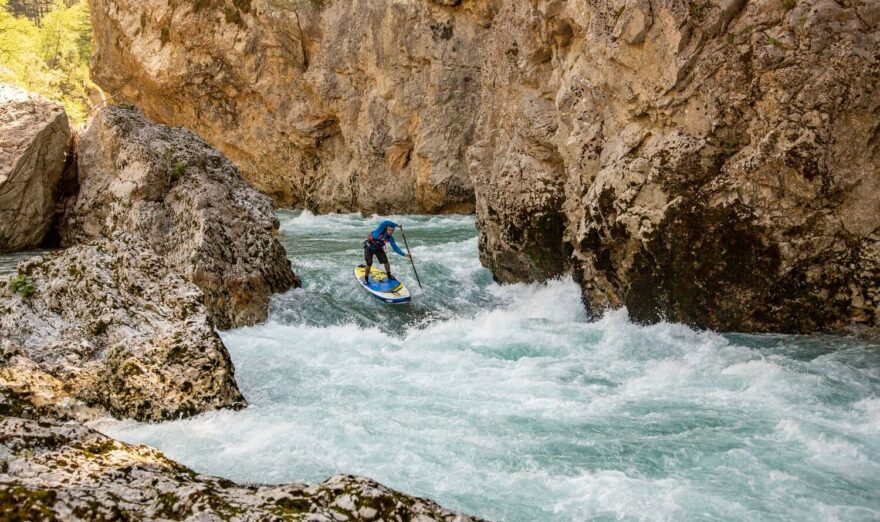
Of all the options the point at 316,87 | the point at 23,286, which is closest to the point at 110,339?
the point at 23,286

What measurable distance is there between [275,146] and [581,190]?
57.7 feet

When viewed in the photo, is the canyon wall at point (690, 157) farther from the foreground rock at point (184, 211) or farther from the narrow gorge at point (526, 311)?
the foreground rock at point (184, 211)

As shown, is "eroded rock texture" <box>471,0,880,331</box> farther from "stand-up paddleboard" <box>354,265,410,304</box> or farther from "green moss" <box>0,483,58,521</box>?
"green moss" <box>0,483,58,521</box>

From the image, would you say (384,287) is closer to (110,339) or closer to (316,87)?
(110,339)

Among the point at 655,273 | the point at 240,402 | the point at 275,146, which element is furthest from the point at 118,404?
the point at 275,146

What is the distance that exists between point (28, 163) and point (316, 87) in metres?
12.5

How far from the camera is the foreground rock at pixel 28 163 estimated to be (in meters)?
13.1

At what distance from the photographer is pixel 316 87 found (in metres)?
24.5

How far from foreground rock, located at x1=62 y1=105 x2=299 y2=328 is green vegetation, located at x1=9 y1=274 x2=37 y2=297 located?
275 cm

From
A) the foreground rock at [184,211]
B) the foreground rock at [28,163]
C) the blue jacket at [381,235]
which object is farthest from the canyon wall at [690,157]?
the foreground rock at [28,163]

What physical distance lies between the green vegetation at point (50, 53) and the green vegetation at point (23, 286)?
12879 mm

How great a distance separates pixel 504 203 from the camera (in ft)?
43.3

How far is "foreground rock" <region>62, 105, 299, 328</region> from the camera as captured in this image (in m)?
11.1

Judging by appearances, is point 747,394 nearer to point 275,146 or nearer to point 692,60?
point 692,60
